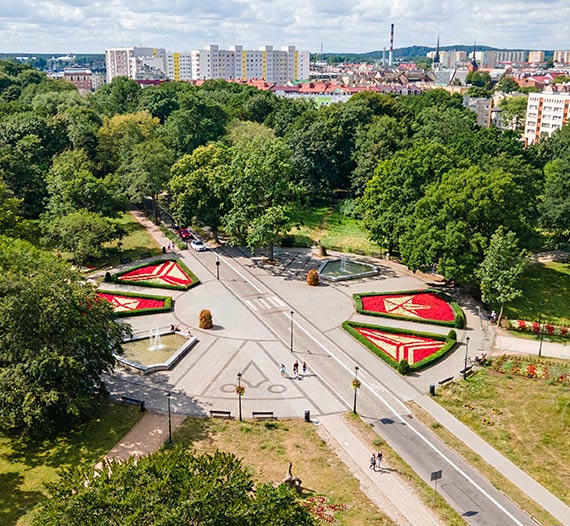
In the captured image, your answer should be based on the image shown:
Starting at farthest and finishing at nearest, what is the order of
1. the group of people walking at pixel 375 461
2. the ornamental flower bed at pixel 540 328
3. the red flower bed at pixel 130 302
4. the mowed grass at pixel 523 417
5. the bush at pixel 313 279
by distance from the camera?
the bush at pixel 313 279 → the red flower bed at pixel 130 302 → the ornamental flower bed at pixel 540 328 → the mowed grass at pixel 523 417 → the group of people walking at pixel 375 461

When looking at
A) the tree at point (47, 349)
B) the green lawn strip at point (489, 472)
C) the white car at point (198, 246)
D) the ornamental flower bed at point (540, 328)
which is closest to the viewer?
the green lawn strip at point (489, 472)

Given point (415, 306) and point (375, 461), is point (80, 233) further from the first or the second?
point (375, 461)

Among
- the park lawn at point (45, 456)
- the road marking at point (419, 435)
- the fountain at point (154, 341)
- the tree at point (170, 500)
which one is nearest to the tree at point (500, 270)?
the road marking at point (419, 435)

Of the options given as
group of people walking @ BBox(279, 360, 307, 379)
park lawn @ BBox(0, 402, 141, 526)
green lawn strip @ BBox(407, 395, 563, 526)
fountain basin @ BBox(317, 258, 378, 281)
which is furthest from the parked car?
green lawn strip @ BBox(407, 395, 563, 526)

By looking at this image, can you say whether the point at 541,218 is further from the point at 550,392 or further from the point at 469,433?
the point at 469,433

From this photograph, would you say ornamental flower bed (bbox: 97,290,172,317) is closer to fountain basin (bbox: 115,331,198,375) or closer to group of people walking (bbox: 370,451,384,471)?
fountain basin (bbox: 115,331,198,375)

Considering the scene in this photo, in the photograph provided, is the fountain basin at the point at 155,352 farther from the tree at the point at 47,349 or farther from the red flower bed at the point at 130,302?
the red flower bed at the point at 130,302

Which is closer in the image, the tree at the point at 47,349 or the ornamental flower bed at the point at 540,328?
the tree at the point at 47,349
